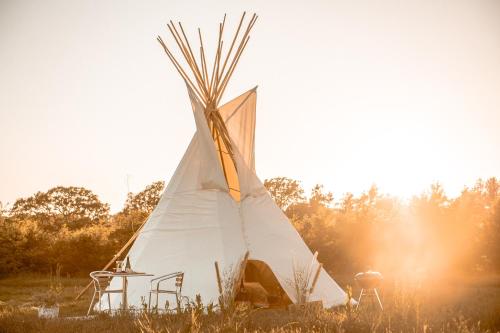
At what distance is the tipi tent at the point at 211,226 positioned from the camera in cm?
616

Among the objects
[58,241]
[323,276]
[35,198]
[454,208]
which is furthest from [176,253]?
[35,198]

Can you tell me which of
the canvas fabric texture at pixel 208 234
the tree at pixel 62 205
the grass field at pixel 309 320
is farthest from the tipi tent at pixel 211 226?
the tree at pixel 62 205

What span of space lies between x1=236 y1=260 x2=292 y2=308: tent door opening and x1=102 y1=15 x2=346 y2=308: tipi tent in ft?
0.14

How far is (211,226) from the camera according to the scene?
253 inches

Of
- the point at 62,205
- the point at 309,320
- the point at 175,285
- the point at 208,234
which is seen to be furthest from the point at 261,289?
the point at 62,205

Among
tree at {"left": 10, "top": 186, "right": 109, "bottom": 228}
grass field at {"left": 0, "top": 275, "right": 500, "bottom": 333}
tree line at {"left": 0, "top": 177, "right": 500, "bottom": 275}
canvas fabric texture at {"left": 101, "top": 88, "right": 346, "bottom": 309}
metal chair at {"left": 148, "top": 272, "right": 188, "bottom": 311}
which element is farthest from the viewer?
tree at {"left": 10, "top": 186, "right": 109, "bottom": 228}

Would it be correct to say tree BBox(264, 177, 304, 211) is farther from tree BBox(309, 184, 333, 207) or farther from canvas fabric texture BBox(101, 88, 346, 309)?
canvas fabric texture BBox(101, 88, 346, 309)

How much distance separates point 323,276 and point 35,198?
24.7 meters

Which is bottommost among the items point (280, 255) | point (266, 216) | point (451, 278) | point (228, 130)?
point (451, 278)

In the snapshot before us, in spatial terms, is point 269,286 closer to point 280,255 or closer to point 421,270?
point 280,255

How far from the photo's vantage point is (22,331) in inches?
153

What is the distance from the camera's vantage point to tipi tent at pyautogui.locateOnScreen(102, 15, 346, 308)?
20.2 feet

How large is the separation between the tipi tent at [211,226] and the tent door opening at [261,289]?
0.04 meters

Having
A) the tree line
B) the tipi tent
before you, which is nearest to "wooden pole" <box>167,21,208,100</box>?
the tipi tent
